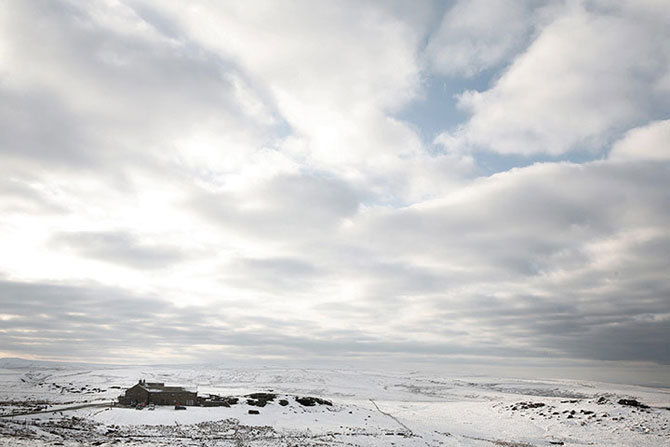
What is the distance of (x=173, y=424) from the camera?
45000 millimetres

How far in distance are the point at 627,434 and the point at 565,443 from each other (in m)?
9.68

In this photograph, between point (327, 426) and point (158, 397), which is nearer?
point (327, 426)

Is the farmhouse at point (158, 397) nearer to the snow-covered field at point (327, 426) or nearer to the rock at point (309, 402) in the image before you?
the snow-covered field at point (327, 426)

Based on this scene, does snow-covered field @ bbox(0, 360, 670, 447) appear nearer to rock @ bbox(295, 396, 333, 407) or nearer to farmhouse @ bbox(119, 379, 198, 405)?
rock @ bbox(295, 396, 333, 407)

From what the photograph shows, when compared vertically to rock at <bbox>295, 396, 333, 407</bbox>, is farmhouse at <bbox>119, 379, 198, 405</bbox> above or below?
above

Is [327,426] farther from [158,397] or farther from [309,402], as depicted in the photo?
[158,397]

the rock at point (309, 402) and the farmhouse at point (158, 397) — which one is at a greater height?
the farmhouse at point (158, 397)

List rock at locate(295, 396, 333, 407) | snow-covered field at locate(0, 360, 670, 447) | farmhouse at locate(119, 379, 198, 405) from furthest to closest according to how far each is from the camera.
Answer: rock at locate(295, 396, 333, 407), farmhouse at locate(119, 379, 198, 405), snow-covered field at locate(0, 360, 670, 447)

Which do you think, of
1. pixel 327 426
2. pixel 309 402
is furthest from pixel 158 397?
pixel 327 426

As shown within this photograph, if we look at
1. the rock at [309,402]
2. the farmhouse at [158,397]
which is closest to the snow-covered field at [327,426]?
the rock at [309,402]

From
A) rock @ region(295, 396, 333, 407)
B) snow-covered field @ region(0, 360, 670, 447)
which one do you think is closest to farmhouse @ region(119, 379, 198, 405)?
snow-covered field @ region(0, 360, 670, 447)

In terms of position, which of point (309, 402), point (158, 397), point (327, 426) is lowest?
point (327, 426)

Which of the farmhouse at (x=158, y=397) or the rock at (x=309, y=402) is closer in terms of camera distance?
the farmhouse at (x=158, y=397)

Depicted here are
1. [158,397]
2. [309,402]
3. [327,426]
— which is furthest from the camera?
[309,402]
